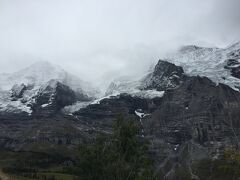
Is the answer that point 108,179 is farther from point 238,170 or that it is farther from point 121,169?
point 238,170

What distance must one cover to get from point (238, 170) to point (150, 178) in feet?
49.2

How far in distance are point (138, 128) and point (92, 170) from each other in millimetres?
11923

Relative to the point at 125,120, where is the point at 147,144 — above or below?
below

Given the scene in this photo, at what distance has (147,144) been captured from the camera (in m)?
74.1

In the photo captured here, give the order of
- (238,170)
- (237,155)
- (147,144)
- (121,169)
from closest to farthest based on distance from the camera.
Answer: (237,155) → (238,170) → (121,169) → (147,144)

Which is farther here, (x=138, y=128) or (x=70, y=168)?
(x=70, y=168)

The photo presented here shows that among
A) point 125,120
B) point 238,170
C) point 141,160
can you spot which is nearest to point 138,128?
point 125,120

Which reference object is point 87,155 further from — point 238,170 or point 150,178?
point 238,170

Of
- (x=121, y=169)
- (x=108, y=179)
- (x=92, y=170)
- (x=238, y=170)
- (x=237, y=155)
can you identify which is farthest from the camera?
(x=92, y=170)

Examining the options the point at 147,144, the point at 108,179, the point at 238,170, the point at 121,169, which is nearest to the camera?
the point at 238,170

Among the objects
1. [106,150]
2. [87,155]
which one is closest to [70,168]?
[87,155]

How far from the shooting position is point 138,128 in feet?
251

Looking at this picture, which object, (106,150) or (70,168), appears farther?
(70,168)

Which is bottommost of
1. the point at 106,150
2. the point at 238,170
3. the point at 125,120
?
the point at 238,170
